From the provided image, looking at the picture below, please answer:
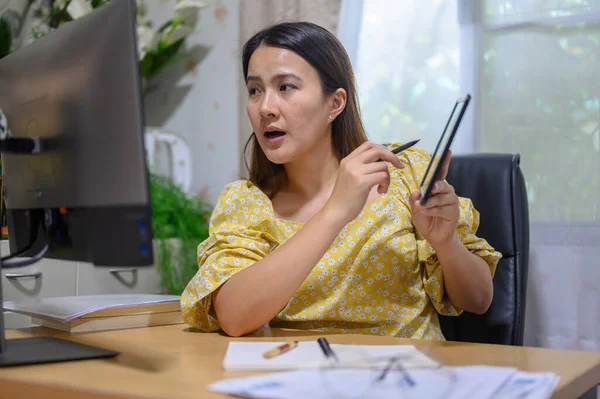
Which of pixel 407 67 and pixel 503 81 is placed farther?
pixel 407 67

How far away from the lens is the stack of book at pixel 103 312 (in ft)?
3.74

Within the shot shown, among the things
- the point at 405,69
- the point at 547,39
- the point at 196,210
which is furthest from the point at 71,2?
the point at 547,39

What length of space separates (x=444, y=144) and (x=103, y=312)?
0.64 m

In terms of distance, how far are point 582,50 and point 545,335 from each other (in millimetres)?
778

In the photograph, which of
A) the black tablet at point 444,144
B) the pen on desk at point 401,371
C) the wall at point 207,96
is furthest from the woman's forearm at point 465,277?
the wall at point 207,96

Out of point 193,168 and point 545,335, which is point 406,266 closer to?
point 545,335

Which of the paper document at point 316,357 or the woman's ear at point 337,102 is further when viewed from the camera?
the woman's ear at point 337,102

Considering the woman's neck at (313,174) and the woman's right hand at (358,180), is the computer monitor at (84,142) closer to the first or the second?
the woman's right hand at (358,180)

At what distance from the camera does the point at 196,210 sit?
A: 93.1 inches

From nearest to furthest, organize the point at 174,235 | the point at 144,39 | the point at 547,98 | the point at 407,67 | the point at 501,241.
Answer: the point at 501,241 → the point at 547,98 → the point at 407,67 → the point at 174,235 → the point at 144,39

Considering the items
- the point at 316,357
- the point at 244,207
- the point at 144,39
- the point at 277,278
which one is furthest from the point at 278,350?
the point at 144,39

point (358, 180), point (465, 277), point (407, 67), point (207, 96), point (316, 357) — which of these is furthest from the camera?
point (207, 96)

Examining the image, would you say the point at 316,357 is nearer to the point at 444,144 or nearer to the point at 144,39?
the point at 444,144

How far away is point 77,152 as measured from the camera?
877 millimetres
